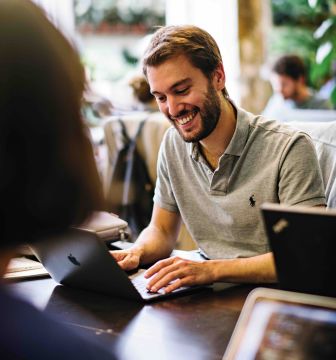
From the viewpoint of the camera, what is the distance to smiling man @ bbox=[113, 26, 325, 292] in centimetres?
195

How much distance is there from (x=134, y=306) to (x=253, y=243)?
1.86 feet


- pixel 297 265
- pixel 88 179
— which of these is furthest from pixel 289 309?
pixel 88 179

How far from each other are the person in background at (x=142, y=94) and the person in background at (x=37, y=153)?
10.1ft

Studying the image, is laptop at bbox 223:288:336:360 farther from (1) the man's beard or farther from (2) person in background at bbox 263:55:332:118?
(2) person in background at bbox 263:55:332:118

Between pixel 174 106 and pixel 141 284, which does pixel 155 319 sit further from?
pixel 174 106

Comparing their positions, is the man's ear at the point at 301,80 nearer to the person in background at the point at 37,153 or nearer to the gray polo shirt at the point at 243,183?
the gray polo shirt at the point at 243,183

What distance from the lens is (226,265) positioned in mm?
1745

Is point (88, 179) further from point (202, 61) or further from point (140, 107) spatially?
point (140, 107)

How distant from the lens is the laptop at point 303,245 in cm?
91

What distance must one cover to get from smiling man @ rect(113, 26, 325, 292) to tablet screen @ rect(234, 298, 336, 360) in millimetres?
871

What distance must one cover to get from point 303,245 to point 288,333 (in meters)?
0.12

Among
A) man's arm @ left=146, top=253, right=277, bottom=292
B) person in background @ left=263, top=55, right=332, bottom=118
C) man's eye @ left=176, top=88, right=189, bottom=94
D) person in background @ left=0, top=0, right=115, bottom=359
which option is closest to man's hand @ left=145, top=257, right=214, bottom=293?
man's arm @ left=146, top=253, right=277, bottom=292

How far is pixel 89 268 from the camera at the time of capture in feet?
5.29

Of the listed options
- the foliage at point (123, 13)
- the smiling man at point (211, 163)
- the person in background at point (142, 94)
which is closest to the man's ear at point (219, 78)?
the smiling man at point (211, 163)
